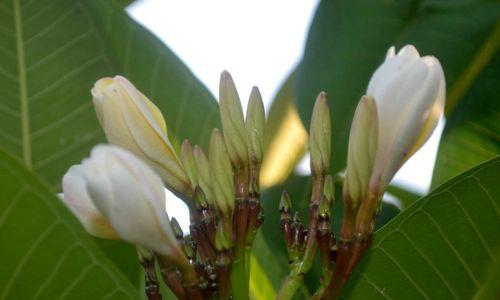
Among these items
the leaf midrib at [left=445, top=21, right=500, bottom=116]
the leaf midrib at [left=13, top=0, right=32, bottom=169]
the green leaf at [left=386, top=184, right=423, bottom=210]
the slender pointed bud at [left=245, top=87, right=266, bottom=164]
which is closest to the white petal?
the slender pointed bud at [left=245, top=87, right=266, bottom=164]

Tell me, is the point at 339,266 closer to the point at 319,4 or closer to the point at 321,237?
the point at 321,237

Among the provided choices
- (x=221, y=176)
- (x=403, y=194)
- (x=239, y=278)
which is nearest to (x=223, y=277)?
(x=239, y=278)

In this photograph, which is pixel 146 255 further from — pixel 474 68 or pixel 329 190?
pixel 474 68

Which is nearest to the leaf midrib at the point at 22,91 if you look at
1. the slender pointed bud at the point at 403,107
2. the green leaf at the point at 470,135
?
the slender pointed bud at the point at 403,107

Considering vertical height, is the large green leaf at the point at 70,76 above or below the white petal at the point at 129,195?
above

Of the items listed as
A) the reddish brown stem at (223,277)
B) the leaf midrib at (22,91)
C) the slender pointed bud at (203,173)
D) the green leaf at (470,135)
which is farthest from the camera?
the green leaf at (470,135)

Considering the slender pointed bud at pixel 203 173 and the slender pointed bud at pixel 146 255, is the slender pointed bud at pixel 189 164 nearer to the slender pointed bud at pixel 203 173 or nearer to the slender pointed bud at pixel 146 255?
the slender pointed bud at pixel 203 173

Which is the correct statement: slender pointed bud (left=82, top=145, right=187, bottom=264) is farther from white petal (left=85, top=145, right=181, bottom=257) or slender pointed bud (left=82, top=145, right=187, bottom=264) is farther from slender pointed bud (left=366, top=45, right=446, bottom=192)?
slender pointed bud (left=366, top=45, right=446, bottom=192)
